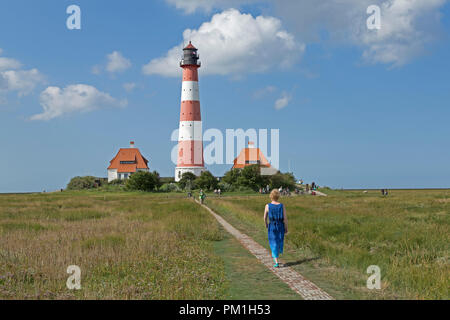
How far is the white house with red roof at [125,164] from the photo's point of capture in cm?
8325

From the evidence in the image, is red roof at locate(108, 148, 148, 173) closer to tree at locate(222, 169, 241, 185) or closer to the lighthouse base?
the lighthouse base

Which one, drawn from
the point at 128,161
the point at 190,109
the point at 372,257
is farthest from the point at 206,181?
the point at 372,257

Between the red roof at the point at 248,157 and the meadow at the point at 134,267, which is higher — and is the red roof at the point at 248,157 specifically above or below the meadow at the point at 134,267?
above

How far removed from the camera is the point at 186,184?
65.0 meters

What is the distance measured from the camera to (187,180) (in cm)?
6506

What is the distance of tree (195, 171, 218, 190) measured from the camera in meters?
62.7

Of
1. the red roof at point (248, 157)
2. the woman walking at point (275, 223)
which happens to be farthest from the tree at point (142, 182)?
the woman walking at point (275, 223)

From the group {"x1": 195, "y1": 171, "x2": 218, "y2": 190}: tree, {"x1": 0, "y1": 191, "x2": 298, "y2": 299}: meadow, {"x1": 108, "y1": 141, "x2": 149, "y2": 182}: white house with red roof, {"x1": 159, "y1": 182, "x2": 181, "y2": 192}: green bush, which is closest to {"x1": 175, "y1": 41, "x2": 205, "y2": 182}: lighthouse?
{"x1": 159, "y1": 182, "x2": 181, "y2": 192}: green bush

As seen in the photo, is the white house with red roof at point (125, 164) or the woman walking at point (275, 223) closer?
the woman walking at point (275, 223)

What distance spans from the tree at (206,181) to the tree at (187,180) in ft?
5.52

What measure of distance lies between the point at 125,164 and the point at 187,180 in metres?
24.7

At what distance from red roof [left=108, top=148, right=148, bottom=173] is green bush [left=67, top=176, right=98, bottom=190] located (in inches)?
220

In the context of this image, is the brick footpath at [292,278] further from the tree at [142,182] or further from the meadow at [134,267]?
the tree at [142,182]

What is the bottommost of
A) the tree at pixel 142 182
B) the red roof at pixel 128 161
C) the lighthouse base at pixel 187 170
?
the tree at pixel 142 182
